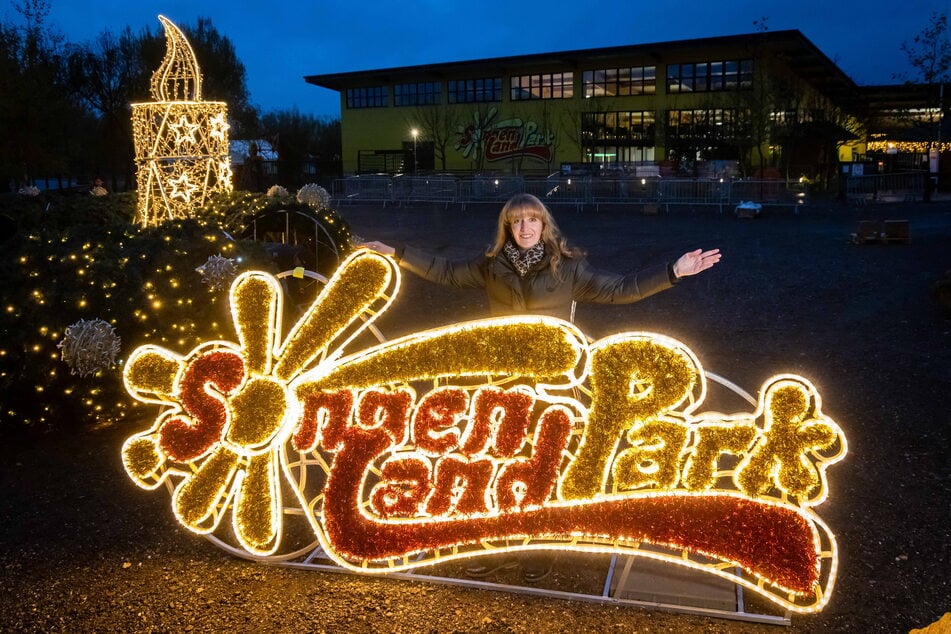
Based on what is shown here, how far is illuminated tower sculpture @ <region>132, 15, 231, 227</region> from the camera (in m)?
14.0

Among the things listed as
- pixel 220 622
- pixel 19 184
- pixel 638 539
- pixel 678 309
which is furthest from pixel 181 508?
pixel 19 184

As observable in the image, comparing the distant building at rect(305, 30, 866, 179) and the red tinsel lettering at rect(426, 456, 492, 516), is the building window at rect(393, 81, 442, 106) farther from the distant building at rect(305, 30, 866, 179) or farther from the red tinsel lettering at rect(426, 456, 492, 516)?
the red tinsel lettering at rect(426, 456, 492, 516)

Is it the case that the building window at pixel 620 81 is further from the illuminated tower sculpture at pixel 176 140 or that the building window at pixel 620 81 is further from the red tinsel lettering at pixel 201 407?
the red tinsel lettering at pixel 201 407

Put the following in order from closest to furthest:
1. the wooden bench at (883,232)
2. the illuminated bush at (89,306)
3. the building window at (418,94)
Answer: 1. the illuminated bush at (89,306)
2. the wooden bench at (883,232)
3. the building window at (418,94)

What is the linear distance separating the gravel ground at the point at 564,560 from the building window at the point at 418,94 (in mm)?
46518

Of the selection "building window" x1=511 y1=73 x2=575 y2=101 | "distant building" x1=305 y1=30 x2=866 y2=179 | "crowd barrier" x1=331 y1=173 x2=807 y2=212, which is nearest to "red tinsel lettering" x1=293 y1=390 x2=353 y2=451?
"crowd barrier" x1=331 y1=173 x2=807 y2=212

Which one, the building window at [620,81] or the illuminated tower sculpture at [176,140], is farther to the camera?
the building window at [620,81]

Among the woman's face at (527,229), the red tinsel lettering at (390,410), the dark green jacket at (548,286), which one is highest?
the woman's face at (527,229)

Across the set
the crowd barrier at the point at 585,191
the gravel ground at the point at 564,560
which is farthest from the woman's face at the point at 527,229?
the crowd barrier at the point at 585,191

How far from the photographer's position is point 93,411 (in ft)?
24.5

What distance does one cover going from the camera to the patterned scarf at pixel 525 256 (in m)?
4.88

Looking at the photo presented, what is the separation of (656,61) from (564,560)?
159 feet

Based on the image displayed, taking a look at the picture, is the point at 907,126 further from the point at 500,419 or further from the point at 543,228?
the point at 500,419

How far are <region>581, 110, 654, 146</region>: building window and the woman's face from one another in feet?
155
